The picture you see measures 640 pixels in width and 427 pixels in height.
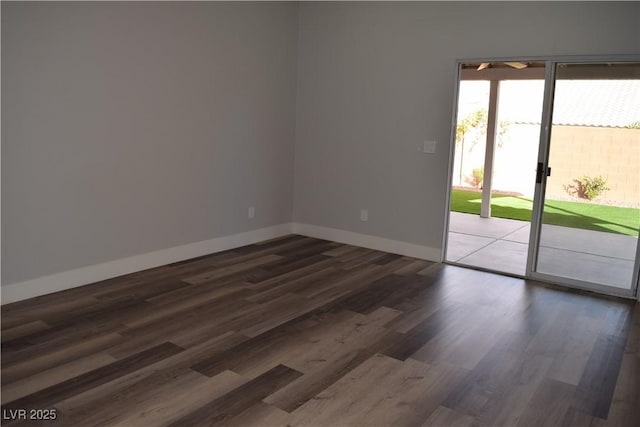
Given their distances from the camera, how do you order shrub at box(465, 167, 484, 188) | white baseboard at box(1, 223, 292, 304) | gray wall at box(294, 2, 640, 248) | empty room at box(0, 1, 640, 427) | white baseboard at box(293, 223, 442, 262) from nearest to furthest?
empty room at box(0, 1, 640, 427) → white baseboard at box(1, 223, 292, 304) → gray wall at box(294, 2, 640, 248) → white baseboard at box(293, 223, 442, 262) → shrub at box(465, 167, 484, 188)

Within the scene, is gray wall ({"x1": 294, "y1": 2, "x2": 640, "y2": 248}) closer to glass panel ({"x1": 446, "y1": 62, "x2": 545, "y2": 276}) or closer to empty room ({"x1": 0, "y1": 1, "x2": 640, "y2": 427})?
empty room ({"x1": 0, "y1": 1, "x2": 640, "y2": 427})

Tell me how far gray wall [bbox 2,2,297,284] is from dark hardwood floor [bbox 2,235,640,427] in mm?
491

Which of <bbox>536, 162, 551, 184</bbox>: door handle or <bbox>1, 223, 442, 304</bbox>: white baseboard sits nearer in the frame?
<bbox>1, 223, 442, 304</bbox>: white baseboard

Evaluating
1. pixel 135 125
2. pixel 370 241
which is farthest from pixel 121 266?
pixel 370 241

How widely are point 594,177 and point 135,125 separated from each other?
4110 millimetres

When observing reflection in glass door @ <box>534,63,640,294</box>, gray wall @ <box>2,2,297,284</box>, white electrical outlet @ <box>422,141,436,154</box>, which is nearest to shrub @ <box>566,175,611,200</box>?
reflection in glass door @ <box>534,63,640,294</box>

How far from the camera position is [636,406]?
2.83 metres

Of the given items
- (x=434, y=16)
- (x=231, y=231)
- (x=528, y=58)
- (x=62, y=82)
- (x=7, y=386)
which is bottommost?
(x=7, y=386)

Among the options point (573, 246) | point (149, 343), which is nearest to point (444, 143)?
point (573, 246)

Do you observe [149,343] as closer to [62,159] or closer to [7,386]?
[7,386]

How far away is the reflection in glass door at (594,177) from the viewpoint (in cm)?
457

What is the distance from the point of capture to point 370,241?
20.1ft

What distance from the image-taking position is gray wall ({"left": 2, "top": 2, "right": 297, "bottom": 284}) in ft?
12.8

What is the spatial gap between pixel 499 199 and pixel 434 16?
19.9ft
